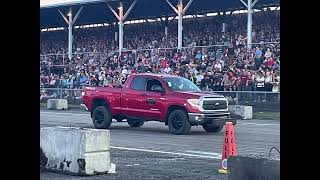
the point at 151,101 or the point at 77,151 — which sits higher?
the point at 151,101

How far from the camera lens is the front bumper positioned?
53.1ft

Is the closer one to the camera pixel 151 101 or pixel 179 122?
pixel 179 122

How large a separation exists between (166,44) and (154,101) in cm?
2060

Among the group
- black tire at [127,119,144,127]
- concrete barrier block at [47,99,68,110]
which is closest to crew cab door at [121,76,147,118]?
black tire at [127,119,144,127]

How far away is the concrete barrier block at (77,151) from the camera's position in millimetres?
8758

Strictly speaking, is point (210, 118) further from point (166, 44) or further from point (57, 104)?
point (166, 44)

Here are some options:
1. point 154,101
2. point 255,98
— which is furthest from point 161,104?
point 255,98

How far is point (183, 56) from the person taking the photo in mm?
32094

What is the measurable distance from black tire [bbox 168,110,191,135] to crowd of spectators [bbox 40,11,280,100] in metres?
8.30

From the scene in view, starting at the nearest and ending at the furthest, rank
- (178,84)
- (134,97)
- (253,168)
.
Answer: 1. (253,168)
2. (178,84)
3. (134,97)

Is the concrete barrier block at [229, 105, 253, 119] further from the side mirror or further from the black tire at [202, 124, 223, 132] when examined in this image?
the side mirror
